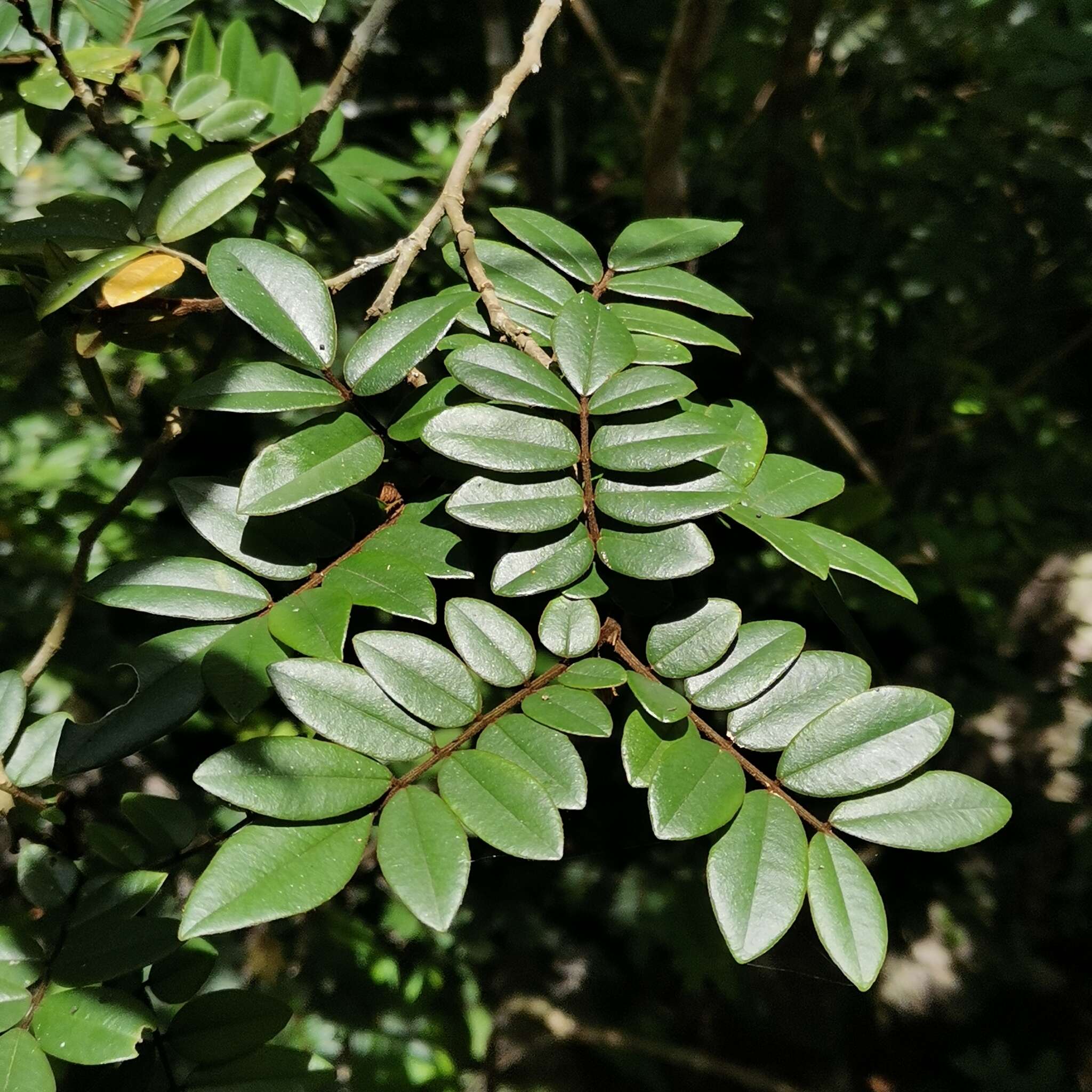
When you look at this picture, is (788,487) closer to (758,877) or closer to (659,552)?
(659,552)

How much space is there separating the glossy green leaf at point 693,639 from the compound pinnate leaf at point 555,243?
1.03 ft

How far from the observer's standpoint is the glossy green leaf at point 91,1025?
559 millimetres

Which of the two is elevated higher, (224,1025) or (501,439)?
(501,439)

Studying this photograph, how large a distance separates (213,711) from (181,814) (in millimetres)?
725

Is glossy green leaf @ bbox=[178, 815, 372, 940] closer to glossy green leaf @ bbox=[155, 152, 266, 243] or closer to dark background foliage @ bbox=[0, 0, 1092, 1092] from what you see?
glossy green leaf @ bbox=[155, 152, 266, 243]

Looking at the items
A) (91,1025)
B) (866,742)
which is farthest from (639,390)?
(91,1025)

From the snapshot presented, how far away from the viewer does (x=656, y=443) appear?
57 cm

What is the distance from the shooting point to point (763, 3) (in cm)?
165

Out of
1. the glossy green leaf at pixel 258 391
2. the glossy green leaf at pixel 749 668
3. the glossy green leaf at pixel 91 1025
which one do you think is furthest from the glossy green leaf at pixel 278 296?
the glossy green leaf at pixel 91 1025

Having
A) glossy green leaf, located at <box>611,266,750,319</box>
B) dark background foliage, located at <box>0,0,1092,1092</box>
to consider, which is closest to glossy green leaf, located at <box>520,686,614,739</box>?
glossy green leaf, located at <box>611,266,750,319</box>

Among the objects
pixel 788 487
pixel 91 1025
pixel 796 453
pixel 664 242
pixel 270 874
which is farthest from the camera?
pixel 796 453

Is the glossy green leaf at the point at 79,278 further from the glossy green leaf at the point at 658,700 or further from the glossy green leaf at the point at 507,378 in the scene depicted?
the glossy green leaf at the point at 658,700

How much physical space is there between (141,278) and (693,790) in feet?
1.75

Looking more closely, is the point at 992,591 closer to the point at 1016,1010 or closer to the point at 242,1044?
the point at 1016,1010
